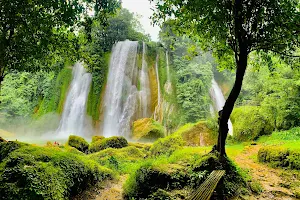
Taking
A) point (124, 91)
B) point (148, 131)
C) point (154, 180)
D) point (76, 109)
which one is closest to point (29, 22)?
point (154, 180)

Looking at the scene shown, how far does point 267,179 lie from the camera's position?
6.23 m

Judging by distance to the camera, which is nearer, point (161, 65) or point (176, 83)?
point (176, 83)

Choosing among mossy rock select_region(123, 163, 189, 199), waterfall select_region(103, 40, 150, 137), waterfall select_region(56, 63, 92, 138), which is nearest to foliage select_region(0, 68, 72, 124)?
waterfall select_region(56, 63, 92, 138)

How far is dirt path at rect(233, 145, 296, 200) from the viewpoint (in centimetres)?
523

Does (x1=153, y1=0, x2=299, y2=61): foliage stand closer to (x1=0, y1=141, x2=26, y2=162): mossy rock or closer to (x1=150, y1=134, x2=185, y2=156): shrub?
(x1=0, y1=141, x2=26, y2=162): mossy rock

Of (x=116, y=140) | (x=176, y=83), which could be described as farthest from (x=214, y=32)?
(x=176, y=83)

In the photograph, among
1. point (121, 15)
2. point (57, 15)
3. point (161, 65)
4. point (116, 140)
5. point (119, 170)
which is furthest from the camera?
point (121, 15)

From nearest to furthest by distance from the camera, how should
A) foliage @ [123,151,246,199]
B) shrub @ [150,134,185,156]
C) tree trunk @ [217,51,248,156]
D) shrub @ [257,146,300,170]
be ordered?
1. foliage @ [123,151,246,199]
2. tree trunk @ [217,51,248,156]
3. shrub @ [257,146,300,170]
4. shrub @ [150,134,185,156]

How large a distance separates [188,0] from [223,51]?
2.03 metres

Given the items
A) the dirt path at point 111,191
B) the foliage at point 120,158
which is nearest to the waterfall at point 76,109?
the foliage at point 120,158

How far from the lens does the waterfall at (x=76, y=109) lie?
84.9ft

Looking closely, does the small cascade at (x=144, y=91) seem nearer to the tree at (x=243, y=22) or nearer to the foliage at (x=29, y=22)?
the foliage at (x=29, y=22)

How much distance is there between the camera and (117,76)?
2738 centimetres

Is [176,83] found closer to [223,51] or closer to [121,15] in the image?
[121,15]
